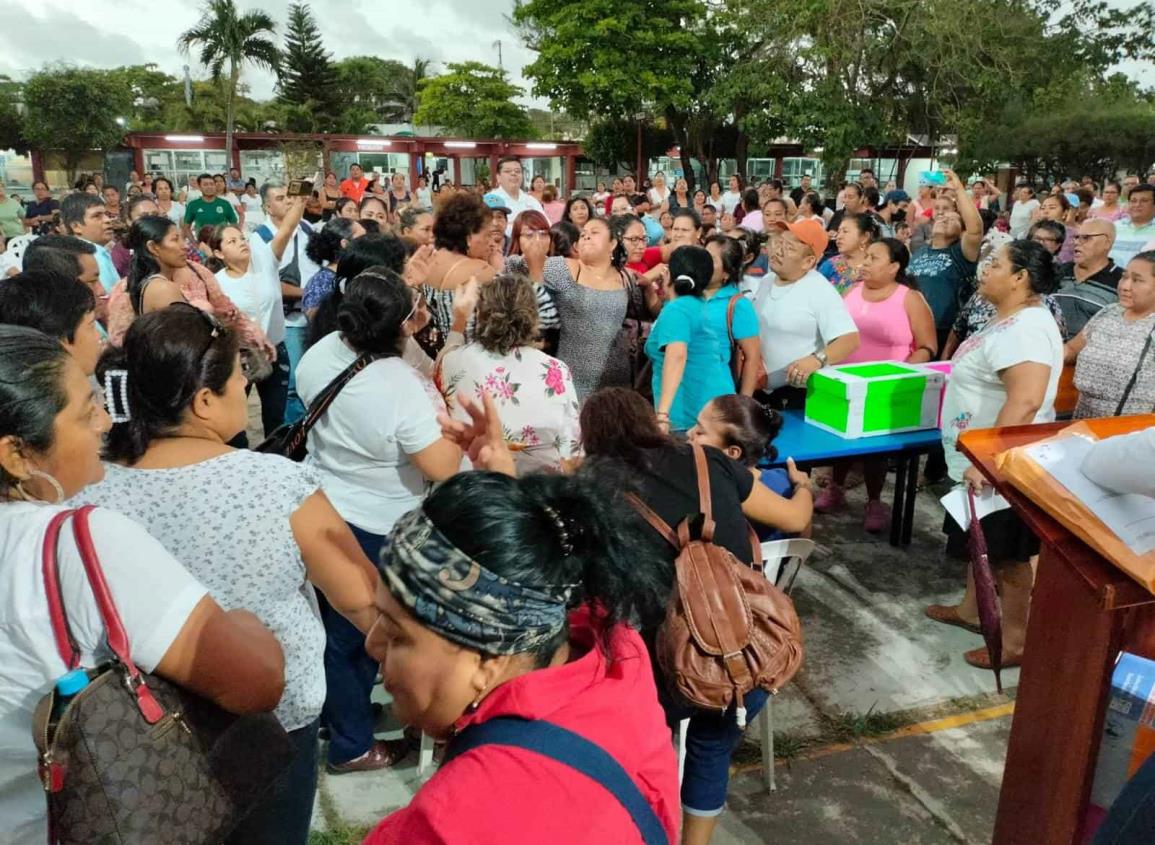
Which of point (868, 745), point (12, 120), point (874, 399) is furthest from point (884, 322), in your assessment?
point (12, 120)

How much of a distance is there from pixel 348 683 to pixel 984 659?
258cm

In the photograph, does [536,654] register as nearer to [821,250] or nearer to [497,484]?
Answer: [497,484]

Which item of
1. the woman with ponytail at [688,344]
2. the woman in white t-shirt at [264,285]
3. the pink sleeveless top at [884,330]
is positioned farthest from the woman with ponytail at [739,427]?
the woman in white t-shirt at [264,285]

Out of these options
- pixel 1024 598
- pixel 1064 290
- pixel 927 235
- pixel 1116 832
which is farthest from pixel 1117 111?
pixel 1116 832

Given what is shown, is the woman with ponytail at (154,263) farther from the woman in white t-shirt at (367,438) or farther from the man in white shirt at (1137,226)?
the man in white shirt at (1137,226)

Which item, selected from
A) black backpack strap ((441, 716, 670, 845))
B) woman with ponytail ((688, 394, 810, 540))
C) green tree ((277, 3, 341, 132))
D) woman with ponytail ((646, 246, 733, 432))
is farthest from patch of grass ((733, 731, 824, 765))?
green tree ((277, 3, 341, 132))

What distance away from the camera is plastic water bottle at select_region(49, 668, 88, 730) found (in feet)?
3.76

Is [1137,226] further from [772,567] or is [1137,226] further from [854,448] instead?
[772,567]

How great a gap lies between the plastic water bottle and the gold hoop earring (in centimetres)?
32

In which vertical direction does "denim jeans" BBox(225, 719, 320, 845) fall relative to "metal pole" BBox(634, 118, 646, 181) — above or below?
below

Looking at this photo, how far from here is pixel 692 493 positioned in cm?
222

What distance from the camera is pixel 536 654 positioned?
1.16 m

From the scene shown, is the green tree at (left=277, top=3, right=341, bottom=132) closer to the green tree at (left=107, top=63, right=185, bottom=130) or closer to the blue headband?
the green tree at (left=107, top=63, right=185, bottom=130)

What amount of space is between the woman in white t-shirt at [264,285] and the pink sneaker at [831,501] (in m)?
3.39
